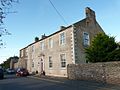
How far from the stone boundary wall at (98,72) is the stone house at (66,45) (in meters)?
3.35

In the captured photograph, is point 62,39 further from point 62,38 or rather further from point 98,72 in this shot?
point 98,72

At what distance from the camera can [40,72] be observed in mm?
37500

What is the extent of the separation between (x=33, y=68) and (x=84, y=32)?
52.9 ft

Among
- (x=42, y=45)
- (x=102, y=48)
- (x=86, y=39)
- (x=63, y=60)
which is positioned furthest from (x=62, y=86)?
(x=42, y=45)

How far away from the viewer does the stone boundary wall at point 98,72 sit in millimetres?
18469

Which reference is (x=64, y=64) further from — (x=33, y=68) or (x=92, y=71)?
(x=33, y=68)

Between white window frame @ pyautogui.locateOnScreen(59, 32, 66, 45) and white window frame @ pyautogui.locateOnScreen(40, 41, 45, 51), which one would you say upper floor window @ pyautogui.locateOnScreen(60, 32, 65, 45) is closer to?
white window frame @ pyautogui.locateOnScreen(59, 32, 66, 45)

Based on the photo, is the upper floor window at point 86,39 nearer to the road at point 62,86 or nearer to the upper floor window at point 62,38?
the upper floor window at point 62,38

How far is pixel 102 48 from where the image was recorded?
22.5 metres

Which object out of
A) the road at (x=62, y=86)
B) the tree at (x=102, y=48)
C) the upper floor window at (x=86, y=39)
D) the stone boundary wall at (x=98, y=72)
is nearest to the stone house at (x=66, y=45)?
the upper floor window at (x=86, y=39)

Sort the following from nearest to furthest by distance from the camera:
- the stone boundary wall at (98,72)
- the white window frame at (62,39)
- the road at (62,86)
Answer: the road at (62,86), the stone boundary wall at (98,72), the white window frame at (62,39)

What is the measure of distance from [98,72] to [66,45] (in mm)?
9715

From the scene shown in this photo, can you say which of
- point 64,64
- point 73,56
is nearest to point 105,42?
point 73,56

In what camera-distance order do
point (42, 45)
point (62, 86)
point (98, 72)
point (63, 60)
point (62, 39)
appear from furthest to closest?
point (42, 45)
point (62, 39)
point (63, 60)
point (98, 72)
point (62, 86)
